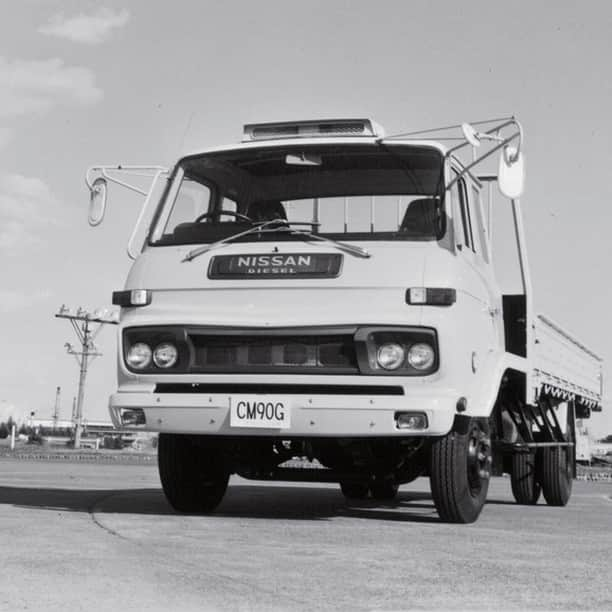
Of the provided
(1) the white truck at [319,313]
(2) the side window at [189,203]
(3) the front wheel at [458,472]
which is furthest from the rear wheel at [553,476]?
(2) the side window at [189,203]

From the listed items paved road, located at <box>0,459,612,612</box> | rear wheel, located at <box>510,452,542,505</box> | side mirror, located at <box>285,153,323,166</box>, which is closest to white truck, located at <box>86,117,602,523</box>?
side mirror, located at <box>285,153,323,166</box>

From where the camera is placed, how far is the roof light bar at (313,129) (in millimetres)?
8492

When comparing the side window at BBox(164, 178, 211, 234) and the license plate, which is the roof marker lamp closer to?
the side window at BBox(164, 178, 211, 234)

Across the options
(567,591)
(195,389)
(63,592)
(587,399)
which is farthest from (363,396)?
(587,399)

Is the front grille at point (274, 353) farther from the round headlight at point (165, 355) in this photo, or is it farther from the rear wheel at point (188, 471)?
Result: the rear wheel at point (188, 471)

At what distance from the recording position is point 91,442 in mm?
81500

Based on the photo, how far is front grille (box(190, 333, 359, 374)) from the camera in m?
7.47

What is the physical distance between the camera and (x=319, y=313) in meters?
7.52

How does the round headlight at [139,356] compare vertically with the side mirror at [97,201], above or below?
below

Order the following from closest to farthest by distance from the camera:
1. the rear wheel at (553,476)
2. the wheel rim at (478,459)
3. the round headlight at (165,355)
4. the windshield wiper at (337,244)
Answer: the windshield wiper at (337,244), the round headlight at (165,355), the wheel rim at (478,459), the rear wheel at (553,476)

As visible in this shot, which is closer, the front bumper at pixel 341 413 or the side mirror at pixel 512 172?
the side mirror at pixel 512 172

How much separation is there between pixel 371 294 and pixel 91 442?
76.2 metres

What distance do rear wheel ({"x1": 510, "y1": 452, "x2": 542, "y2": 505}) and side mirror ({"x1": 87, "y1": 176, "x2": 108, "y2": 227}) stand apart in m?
5.05

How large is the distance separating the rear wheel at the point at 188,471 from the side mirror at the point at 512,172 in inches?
120
